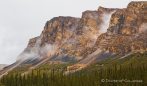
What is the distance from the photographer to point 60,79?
192 metres

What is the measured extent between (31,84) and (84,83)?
40.4 m

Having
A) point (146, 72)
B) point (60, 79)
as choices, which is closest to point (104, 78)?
point (146, 72)

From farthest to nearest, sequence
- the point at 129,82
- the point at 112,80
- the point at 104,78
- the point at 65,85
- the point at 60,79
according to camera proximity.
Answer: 1. the point at 60,79
2. the point at 65,85
3. the point at 104,78
4. the point at 112,80
5. the point at 129,82

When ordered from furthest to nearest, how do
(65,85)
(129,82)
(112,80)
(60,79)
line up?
(60,79) < (65,85) < (112,80) < (129,82)

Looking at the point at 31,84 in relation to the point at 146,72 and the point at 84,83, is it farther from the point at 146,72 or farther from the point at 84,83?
the point at 146,72

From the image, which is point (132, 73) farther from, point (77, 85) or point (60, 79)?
point (60, 79)

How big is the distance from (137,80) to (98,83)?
1952 centimetres

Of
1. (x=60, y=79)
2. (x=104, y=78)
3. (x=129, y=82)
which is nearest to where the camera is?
(x=129, y=82)

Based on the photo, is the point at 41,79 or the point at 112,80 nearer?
the point at 112,80

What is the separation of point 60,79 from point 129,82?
59.7 m

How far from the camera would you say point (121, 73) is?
162 metres

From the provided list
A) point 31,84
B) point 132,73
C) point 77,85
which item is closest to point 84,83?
point 77,85

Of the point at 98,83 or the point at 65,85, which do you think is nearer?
the point at 98,83

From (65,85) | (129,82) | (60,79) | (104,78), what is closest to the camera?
(129,82)
